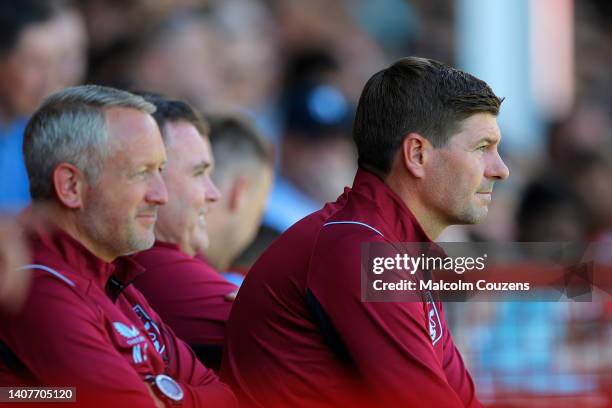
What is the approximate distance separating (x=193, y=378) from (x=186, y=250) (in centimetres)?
74

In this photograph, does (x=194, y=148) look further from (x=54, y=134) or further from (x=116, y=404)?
(x=116, y=404)

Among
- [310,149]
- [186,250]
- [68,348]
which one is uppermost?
[310,149]

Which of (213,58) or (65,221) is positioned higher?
(213,58)

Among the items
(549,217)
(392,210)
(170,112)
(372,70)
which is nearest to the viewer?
(392,210)

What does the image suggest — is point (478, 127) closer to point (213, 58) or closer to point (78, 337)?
point (78, 337)

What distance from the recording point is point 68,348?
264 cm

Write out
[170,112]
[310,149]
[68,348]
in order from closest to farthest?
[68,348], [170,112], [310,149]

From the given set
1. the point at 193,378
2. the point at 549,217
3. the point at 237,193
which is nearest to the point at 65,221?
the point at 193,378

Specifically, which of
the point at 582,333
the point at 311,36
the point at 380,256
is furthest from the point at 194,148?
the point at 311,36

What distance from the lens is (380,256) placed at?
284 centimetres

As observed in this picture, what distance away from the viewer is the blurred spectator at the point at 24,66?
4684 millimetres

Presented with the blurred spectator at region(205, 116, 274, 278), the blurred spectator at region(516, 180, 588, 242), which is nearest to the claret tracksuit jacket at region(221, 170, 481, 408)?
the blurred spectator at region(205, 116, 274, 278)

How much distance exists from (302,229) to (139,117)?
485 mm

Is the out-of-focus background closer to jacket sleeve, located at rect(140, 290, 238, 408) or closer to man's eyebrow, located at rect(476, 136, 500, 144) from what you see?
jacket sleeve, located at rect(140, 290, 238, 408)
